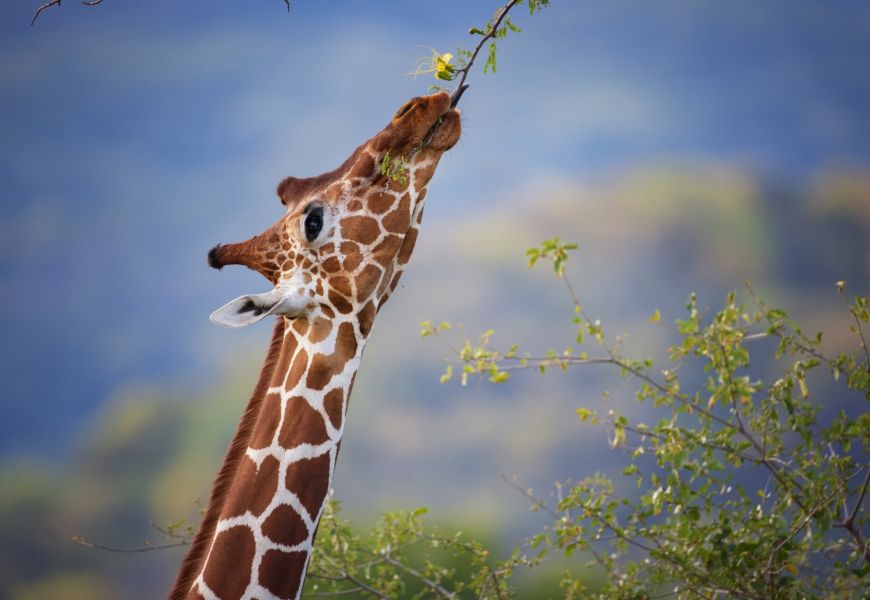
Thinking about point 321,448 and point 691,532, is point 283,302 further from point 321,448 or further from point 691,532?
point 691,532

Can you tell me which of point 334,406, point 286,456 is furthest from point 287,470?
point 334,406

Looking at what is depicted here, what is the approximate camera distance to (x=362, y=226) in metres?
2.25

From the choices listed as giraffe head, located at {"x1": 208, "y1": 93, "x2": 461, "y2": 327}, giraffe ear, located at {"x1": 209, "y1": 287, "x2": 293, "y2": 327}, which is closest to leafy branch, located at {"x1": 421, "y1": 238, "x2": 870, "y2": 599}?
giraffe head, located at {"x1": 208, "y1": 93, "x2": 461, "y2": 327}

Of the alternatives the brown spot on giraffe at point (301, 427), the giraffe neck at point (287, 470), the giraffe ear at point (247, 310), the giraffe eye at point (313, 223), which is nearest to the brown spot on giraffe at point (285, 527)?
the giraffe neck at point (287, 470)

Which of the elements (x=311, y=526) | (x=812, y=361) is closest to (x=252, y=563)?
(x=311, y=526)

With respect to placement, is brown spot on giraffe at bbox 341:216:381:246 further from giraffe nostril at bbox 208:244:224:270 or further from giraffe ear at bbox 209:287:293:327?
giraffe nostril at bbox 208:244:224:270

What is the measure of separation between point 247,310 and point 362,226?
0.38 m

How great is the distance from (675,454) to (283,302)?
1.11 m

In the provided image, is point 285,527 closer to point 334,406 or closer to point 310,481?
point 310,481

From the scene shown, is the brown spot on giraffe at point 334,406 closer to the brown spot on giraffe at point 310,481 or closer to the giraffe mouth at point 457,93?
the brown spot on giraffe at point 310,481

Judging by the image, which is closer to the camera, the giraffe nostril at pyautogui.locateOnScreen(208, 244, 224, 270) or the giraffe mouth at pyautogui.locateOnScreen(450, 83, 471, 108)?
the giraffe mouth at pyautogui.locateOnScreen(450, 83, 471, 108)

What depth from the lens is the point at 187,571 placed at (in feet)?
6.77

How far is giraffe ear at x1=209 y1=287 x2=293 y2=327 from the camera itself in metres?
2.00

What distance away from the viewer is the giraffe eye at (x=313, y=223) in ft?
7.40
